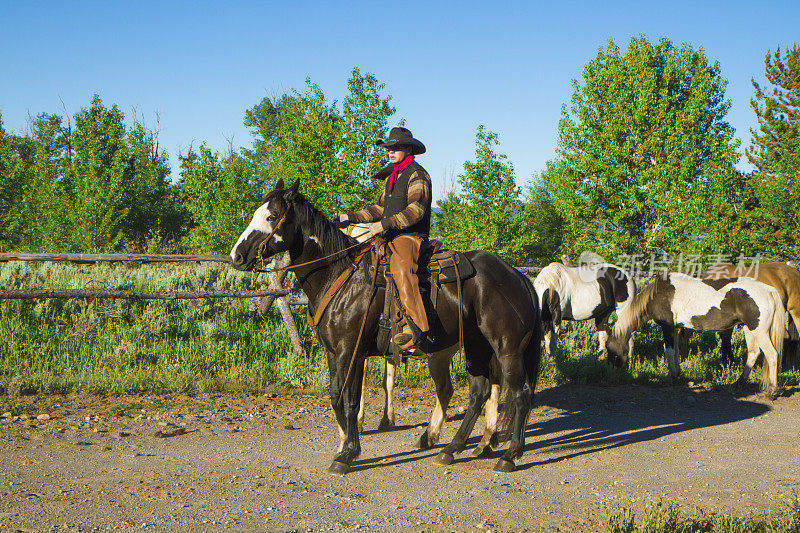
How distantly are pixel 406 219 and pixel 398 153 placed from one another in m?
0.69

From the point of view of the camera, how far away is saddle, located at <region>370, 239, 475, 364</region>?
523 centimetres

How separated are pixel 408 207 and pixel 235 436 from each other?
122 inches

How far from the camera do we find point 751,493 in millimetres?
4816

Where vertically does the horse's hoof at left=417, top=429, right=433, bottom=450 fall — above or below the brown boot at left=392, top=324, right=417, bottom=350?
below

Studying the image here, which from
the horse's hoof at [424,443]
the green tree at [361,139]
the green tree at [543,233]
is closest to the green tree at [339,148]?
the green tree at [361,139]

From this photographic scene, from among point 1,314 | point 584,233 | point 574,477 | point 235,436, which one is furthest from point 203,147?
point 574,477

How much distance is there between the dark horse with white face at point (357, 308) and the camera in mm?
5160

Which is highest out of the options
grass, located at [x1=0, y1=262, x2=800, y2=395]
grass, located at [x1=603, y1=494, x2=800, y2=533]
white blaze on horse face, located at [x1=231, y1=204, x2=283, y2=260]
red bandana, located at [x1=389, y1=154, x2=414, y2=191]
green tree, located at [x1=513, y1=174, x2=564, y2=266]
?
green tree, located at [x1=513, y1=174, x2=564, y2=266]

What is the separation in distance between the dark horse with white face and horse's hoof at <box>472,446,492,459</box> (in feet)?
0.67

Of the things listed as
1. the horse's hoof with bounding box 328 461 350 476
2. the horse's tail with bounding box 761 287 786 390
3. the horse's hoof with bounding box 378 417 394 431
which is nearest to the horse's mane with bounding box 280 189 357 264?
the horse's hoof with bounding box 328 461 350 476

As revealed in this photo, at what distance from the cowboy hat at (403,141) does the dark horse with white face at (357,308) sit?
89 centimetres

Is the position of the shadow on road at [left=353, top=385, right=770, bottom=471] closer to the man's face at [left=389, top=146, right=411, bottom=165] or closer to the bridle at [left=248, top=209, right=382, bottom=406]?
the bridle at [left=248, top=209, right=382, bottom=406]

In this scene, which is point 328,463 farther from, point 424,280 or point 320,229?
point 320,229

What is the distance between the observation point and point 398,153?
5.50 m
